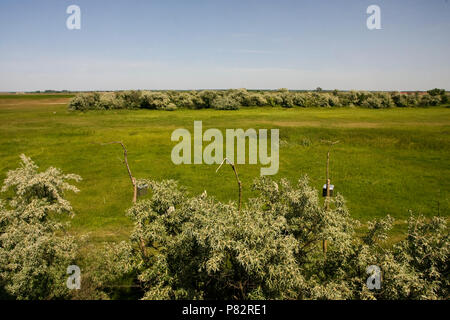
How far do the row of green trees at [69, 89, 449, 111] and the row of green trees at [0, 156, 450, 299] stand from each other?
296ft

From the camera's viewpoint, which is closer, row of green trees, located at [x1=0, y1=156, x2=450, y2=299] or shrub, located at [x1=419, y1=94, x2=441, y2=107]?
row of green trees, located at [x1=0, y1=156, x2=450, y2=299]

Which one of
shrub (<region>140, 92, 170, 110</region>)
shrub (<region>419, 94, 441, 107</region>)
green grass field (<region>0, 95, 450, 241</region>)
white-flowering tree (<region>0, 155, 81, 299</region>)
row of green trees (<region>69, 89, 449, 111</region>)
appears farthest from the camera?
shrub (<region>140, 92, 170, 110</region>)

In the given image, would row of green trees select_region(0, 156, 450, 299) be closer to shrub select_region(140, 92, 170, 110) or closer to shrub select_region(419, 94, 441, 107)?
shrub select_region(140, 92, 170, 110)

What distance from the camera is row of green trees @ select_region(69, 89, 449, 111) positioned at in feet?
316

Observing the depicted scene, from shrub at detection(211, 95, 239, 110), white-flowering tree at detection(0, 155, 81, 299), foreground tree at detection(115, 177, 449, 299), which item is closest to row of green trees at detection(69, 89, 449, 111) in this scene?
shrub at detection(211, 95, 239, 110)

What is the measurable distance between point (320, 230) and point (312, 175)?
22998 mm

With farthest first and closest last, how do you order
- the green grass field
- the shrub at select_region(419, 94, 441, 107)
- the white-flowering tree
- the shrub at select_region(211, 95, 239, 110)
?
the shrub at select_region(211, 95, 239, 110)
the shrub at select_region(419, 94, 441, 107)
the green grass field
the white-flowering tree

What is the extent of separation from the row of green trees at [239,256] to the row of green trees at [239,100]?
296 feet

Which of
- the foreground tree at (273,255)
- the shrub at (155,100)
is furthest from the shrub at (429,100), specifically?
the foreground tree at (273,255)

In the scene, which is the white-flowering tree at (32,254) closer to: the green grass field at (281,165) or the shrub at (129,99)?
the green grass field at (281,165)

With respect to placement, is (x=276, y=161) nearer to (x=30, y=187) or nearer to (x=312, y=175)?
(x=312, y=175)

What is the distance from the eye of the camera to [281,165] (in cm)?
3659

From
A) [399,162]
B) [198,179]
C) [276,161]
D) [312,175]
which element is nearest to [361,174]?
[312,175]

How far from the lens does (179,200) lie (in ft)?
38.8
